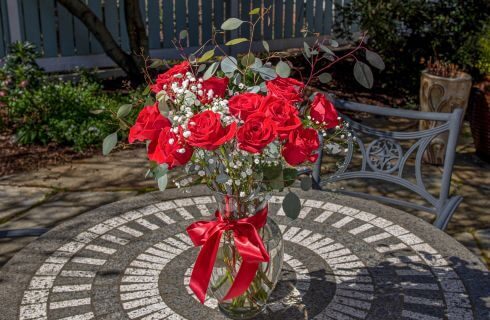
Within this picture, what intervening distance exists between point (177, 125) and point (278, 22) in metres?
7.55

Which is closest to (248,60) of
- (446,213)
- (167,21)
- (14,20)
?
(446,213)

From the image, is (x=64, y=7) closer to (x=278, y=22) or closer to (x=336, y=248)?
(x=278, y=22)

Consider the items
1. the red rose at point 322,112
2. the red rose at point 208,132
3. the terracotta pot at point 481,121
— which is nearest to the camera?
the red rose at point 208,132

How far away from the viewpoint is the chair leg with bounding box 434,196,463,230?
2503 millimetres

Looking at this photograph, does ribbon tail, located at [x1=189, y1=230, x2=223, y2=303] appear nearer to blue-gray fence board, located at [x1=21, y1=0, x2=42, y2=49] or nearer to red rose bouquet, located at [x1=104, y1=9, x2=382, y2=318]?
red rose bouquet, located at [x1=104, y1=9, x2=382, y2=318]

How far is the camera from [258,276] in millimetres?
1748

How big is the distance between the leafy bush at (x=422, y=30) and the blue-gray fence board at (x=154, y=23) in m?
2.58

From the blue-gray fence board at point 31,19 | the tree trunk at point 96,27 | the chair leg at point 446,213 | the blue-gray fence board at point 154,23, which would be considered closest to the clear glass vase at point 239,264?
the chair leg at point 446,213

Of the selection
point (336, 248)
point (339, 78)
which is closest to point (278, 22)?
point (339, 78)

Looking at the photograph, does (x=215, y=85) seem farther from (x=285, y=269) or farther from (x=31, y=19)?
(x=31, y=19)

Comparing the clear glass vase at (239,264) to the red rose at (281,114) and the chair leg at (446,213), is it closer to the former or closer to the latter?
the red rose at (281,114)

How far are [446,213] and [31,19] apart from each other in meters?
5.61

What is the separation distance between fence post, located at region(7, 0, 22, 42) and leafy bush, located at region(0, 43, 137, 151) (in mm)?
617

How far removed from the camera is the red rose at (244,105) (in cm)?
154
